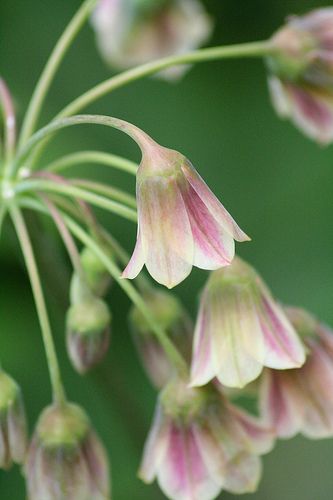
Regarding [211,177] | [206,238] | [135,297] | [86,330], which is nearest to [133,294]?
[135,297]

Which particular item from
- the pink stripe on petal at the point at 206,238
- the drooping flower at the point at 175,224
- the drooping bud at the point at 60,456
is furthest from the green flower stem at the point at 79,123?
the drooping bud at the point at 60,456

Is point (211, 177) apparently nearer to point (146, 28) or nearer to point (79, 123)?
point (146, 28)

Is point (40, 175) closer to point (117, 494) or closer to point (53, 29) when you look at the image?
point (117, 494)

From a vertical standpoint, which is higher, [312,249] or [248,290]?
[248,290]

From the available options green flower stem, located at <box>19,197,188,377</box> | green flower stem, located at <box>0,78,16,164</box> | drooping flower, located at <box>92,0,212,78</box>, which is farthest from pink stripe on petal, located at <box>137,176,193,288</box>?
drooping flower, located at <box>92,0,212,78</box>

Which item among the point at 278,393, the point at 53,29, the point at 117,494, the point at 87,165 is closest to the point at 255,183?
the point at 87,165

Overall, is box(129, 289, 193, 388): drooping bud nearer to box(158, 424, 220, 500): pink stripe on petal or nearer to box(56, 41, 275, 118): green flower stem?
box(158, 424, 220, 500): pink stripe on petal

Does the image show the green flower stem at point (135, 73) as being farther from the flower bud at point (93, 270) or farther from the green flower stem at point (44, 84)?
the flower bud at point (93, 270)
